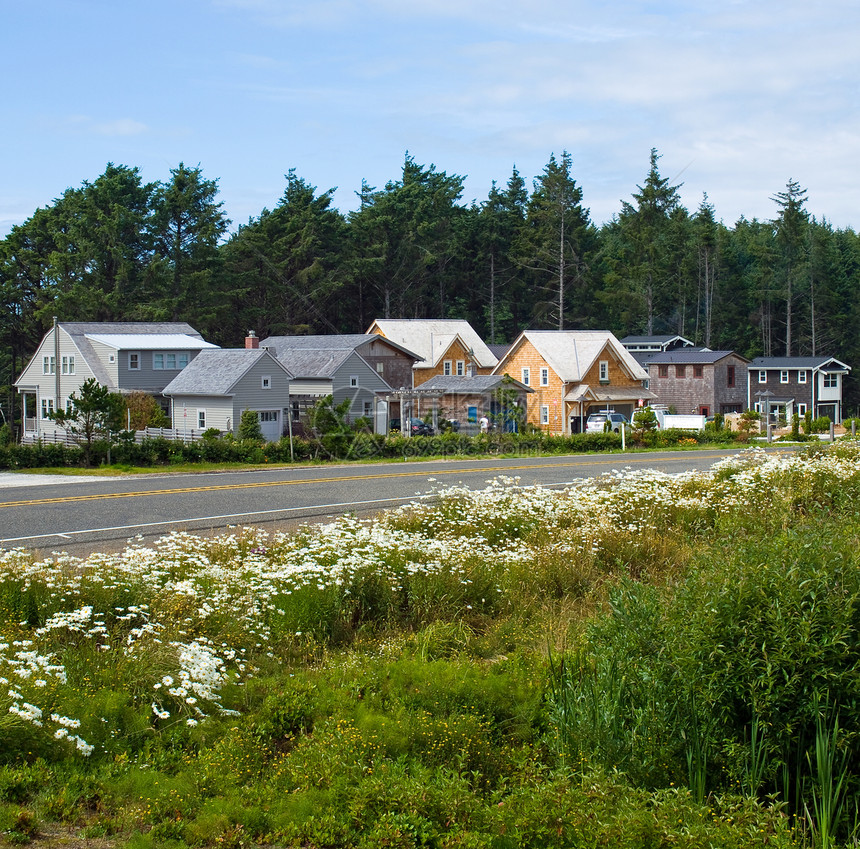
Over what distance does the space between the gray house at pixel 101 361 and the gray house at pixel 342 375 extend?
16.3 ft

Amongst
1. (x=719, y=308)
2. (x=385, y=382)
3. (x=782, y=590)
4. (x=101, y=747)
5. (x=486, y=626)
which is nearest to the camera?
(x=782, y=590)

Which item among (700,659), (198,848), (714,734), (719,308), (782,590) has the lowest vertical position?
(198,848)

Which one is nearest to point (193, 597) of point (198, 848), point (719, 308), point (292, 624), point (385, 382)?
point (292, 624)

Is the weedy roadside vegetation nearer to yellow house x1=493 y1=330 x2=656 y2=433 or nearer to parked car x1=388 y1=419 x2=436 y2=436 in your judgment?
parked car x1=388 y1=419 x2=436 y2=436

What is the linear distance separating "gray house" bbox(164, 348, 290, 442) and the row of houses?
0.07m

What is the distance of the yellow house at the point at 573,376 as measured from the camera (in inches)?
2376

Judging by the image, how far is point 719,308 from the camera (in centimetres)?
10194

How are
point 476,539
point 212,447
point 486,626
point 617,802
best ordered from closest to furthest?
point 617,802
point 486,626
point 476,539
point 212,447

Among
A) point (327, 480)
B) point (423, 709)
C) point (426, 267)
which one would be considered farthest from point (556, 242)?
point (423, 709)

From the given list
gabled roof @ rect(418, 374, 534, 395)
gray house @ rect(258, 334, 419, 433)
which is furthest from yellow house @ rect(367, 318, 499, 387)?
gabled roof @ rect(418, 374, 534, 395)

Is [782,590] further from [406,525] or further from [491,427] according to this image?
[491,427]

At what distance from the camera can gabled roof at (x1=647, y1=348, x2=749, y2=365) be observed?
70.9 m

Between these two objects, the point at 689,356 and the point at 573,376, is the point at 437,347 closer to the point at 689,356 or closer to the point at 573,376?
the point at 573,376

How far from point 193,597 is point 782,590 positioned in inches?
218
